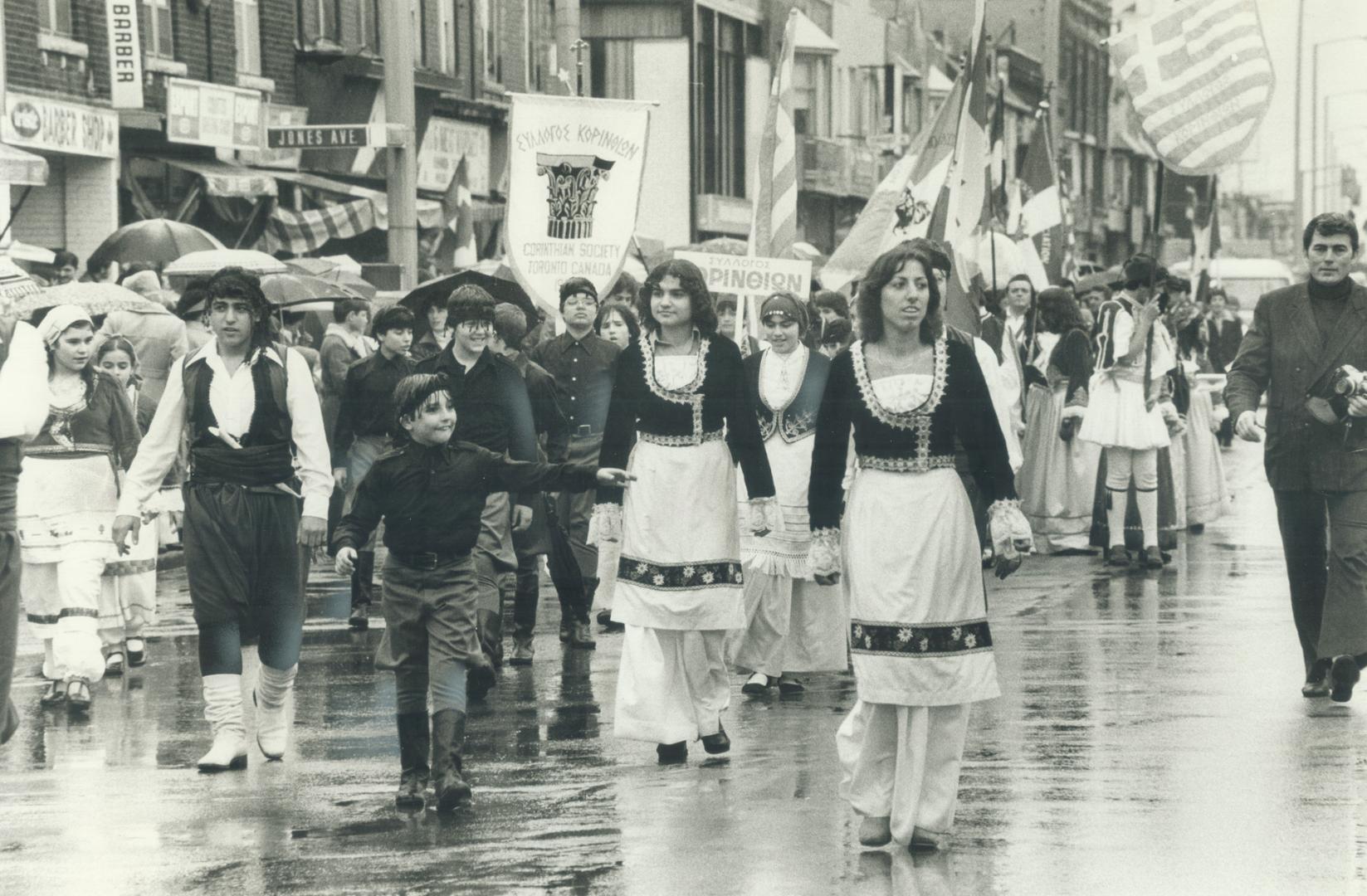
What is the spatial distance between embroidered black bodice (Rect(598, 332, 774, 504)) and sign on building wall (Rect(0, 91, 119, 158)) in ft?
43.8

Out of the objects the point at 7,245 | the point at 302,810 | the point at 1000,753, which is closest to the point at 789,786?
the point at 1000,753

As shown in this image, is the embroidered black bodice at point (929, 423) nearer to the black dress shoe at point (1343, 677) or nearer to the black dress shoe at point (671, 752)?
the black dress shoe at point (671, 752)

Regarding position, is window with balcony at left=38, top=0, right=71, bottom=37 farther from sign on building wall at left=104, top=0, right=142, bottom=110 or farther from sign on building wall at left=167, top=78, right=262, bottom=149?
sign on building wall at left=167, top=78, right=262, bottom=149

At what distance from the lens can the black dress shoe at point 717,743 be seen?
9.05 meters

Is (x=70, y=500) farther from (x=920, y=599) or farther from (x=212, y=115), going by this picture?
(x=212, y=115)

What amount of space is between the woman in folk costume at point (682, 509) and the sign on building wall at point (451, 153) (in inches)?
936

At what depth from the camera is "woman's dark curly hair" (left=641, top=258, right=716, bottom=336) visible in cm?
912

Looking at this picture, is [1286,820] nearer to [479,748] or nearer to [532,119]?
[479,748]


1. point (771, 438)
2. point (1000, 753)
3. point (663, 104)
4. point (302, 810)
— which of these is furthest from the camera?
point (663, 104)

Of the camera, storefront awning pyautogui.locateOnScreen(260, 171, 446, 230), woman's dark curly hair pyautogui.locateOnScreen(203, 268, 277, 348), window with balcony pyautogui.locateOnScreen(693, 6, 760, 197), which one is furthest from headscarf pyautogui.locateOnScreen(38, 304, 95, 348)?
window with balcony pyautogui.locateOnScreen(693, 6, 760, 197)

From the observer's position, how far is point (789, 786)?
8.35 m

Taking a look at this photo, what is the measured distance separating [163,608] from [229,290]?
6.36 metres

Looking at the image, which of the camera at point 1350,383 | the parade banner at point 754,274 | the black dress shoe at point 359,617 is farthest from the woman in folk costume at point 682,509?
the parade banner at point 754,274

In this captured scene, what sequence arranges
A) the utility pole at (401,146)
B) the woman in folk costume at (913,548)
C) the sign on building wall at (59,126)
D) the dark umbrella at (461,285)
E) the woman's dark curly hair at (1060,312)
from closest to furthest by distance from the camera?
the woman in folk costume at (913,548)
the dark umbrella at (461,285)
the woman's dark curly hair at (1060,312)
the sign on building wall at (59,126)
the utility pole at (401,146)
